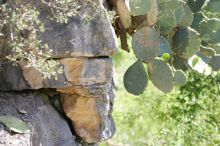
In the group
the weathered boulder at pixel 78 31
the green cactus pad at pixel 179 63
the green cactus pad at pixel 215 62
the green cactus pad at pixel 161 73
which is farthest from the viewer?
the green cactus pad at pixel 215 62

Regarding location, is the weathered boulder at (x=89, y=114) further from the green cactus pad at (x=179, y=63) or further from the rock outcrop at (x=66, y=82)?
the green cactus pad at (x=179, y=63)

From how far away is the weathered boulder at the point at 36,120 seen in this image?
3725 millimetres

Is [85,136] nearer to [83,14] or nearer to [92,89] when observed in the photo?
[92,89]

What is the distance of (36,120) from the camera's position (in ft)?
13.2

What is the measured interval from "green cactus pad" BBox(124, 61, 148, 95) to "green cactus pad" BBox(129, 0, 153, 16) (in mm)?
600

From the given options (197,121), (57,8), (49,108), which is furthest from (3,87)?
(197,121)

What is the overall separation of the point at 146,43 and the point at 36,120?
1218 mm

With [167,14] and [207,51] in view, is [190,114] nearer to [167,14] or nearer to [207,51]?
[207,51]

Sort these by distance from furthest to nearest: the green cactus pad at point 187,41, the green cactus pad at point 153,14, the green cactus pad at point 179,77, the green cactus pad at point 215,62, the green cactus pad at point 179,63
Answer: the green cactus pad at point 215,62
the green cactus pad at point 179,63
the green cactus pad at point 179,77
the green cactus pad at point 187,41
the green cactus pad at point 153,14

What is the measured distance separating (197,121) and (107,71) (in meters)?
2.75

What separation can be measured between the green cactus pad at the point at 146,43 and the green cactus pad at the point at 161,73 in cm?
10

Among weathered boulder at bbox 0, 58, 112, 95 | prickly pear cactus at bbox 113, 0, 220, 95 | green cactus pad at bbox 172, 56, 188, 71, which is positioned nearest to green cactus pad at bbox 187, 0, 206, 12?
prickly pear cactus at bbox 113, 0, 220, 95

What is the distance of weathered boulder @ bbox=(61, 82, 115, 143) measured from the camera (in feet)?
14.5

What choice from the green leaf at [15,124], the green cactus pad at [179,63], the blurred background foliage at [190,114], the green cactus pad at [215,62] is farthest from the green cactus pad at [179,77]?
the green leaf at [15,124]
